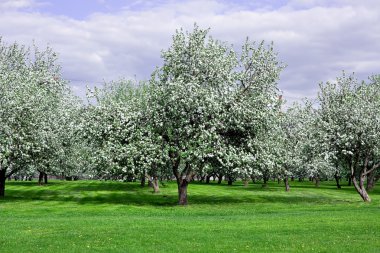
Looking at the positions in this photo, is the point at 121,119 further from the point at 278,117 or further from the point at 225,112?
the point at 278,117

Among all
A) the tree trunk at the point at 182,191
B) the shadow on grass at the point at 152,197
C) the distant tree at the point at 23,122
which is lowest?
the shadow on grass at the point at 152,197

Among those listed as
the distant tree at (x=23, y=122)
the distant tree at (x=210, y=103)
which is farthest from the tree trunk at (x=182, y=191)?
the distant tree at (x=23, y=122)

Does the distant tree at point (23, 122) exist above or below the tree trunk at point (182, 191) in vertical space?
above

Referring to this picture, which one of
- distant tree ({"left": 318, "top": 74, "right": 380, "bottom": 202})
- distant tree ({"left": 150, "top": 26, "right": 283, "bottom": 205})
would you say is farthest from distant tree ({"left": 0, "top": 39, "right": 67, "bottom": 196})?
distant tree ({"left": 318, "top": 74, "right": 380, "bottom": 202})

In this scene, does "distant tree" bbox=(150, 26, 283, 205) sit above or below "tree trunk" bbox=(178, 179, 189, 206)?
above

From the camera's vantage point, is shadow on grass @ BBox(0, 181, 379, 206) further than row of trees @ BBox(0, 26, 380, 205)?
Yes

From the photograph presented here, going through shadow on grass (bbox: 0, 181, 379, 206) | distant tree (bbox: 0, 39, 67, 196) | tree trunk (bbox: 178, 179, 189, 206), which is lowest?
shadow on grass (bbox: 0, 181, 379, 206)

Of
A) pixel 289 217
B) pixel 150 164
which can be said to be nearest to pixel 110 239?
pixel 289 217

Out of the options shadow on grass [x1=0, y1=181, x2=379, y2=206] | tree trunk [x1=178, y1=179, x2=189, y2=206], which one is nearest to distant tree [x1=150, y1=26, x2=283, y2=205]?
tree trunk [x1=178, y1=179, x2=189, y2=206]

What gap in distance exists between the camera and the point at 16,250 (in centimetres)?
1886

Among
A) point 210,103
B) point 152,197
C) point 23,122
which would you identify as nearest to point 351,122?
point 210,103

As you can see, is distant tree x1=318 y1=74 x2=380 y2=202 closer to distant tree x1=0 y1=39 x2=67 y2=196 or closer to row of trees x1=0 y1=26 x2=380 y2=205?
row of trees x1=0 y1=26 x2=380 y2=205

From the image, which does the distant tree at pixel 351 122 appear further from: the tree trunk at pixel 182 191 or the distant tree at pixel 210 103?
the tree trunk at pixel 182 191

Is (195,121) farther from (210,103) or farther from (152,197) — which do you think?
(152,197)
